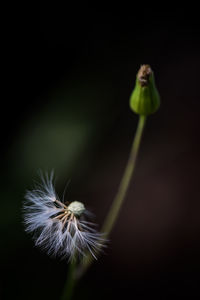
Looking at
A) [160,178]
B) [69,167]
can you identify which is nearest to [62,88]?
[69,167]

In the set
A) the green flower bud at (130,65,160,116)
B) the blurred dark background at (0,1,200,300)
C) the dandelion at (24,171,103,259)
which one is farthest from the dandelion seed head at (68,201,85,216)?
the blurred dark background at (0,1,200,300)

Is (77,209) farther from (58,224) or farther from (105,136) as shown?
(105,136)

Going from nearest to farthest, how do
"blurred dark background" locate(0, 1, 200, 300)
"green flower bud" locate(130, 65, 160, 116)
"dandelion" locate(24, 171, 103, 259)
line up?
"dandelion" locate(24, 171, 103, 259) → "green flower bud" locate(130, 65, 160, 116) → "blurred dark background" locate(0, 1, 200, 300)

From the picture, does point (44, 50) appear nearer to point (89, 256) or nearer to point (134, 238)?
point (134, 238)

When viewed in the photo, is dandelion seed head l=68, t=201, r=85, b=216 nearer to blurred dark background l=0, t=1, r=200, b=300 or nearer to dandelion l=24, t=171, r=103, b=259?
dandelion l=24, t=171, r=103, b=259

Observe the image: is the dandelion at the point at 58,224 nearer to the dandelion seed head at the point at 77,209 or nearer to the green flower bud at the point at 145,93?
the dandelion seed head at the point at 77,209
